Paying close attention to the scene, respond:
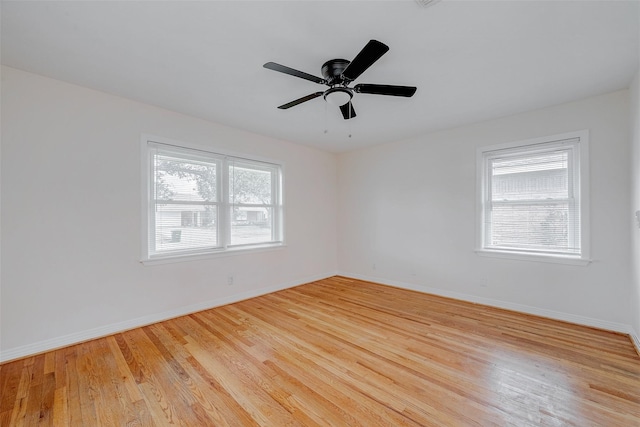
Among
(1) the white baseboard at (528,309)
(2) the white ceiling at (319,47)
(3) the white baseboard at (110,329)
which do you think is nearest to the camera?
(2) the white ceiling at (319,47)

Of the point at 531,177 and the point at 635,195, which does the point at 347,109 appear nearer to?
the point at 531,177

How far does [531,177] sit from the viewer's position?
11.4 feet

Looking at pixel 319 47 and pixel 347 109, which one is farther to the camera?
pixel 347 109

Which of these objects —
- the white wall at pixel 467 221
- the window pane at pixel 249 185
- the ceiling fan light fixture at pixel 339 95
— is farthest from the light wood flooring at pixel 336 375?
the ceiling fan light fixture at pixel 339 95

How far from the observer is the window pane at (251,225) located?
13.6 feet

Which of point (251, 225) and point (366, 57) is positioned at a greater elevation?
point (366, 57)

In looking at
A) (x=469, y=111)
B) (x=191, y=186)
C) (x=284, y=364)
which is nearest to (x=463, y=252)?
(x=469, y=111)

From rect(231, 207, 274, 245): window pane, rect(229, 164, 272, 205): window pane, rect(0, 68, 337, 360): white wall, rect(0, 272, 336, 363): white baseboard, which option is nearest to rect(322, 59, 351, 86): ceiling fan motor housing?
rect(0, 68, 337, 360): white wall

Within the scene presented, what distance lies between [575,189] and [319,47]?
3429 mm

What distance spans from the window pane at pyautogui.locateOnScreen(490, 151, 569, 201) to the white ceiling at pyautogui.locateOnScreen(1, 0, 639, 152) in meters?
Answer: 0.71

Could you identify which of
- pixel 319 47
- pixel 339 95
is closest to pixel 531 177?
pixel 339 95

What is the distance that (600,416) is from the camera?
1.66 m

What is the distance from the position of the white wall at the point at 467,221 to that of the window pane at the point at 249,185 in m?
1.80

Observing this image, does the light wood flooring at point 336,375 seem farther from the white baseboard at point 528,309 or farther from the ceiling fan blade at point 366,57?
the ceiling fan blade at point 366,57
